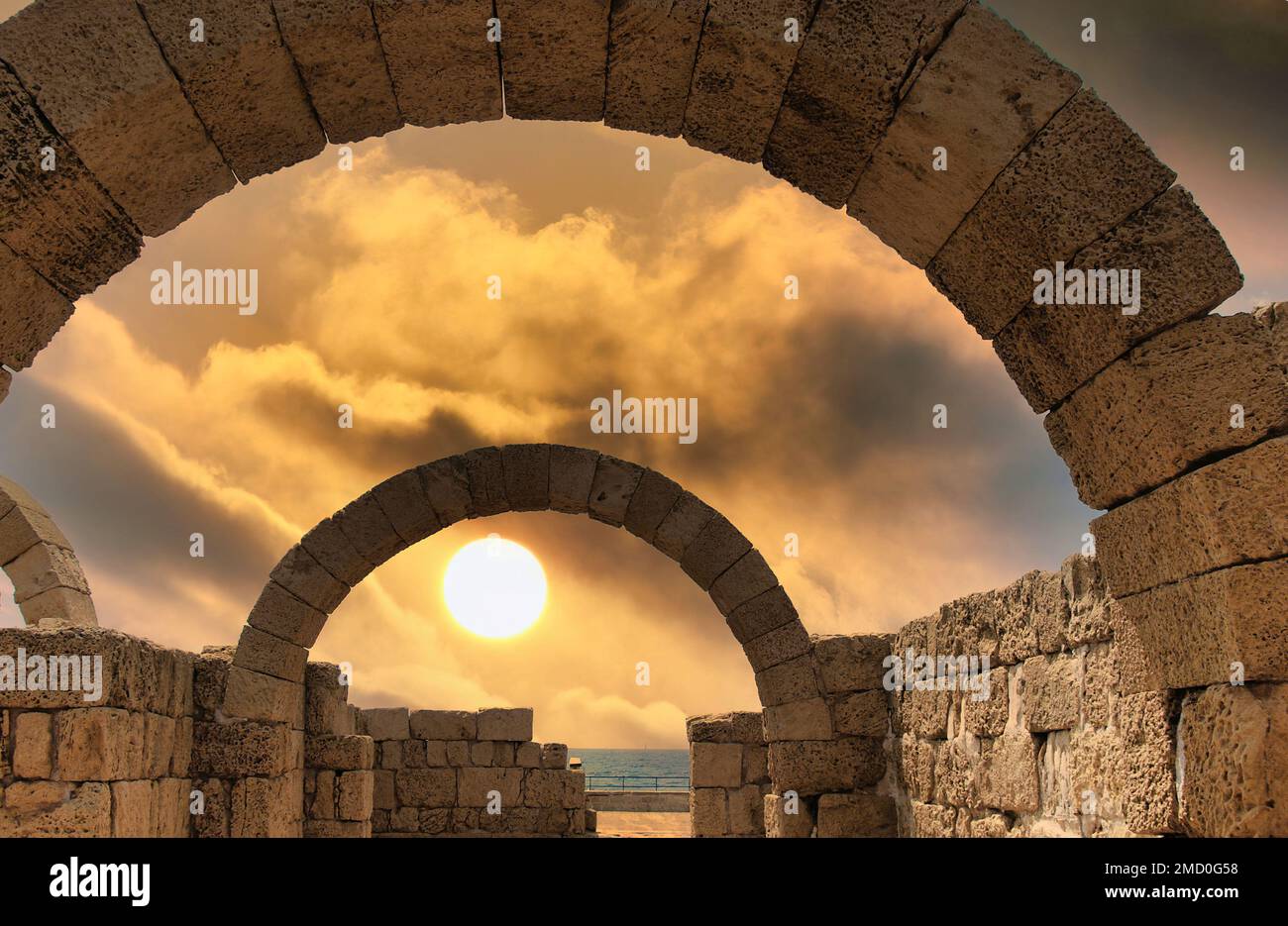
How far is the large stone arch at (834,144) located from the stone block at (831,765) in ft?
15.8

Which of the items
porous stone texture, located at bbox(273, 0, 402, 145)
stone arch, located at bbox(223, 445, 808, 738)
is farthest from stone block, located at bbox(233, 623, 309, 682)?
porous stone texture, located at bbox(273, 0, 402, 145)

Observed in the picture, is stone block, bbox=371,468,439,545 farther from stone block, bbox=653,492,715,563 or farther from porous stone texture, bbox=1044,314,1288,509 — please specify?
porous stone texture, bbox=1044,314,1288,509

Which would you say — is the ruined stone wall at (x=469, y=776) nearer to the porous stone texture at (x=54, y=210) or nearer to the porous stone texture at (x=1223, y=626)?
the porous stone texture at (x=54, y=210)

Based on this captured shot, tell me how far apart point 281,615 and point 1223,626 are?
7826 millimetres

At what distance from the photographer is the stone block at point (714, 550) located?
390 inches

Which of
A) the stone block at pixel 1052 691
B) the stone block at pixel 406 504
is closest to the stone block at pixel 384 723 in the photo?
the stone block at pixel 406 504

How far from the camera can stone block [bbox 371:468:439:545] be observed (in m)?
9.90

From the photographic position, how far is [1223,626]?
356cm

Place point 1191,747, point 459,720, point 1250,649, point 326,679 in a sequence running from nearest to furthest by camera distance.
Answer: point 1250,649 < point 1191,747 < point 326,679 < point 459,720

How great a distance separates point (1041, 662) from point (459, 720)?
951 centimetres

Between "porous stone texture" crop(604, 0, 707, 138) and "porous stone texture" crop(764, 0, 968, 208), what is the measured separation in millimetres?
379

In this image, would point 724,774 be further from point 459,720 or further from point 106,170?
point 106,170
